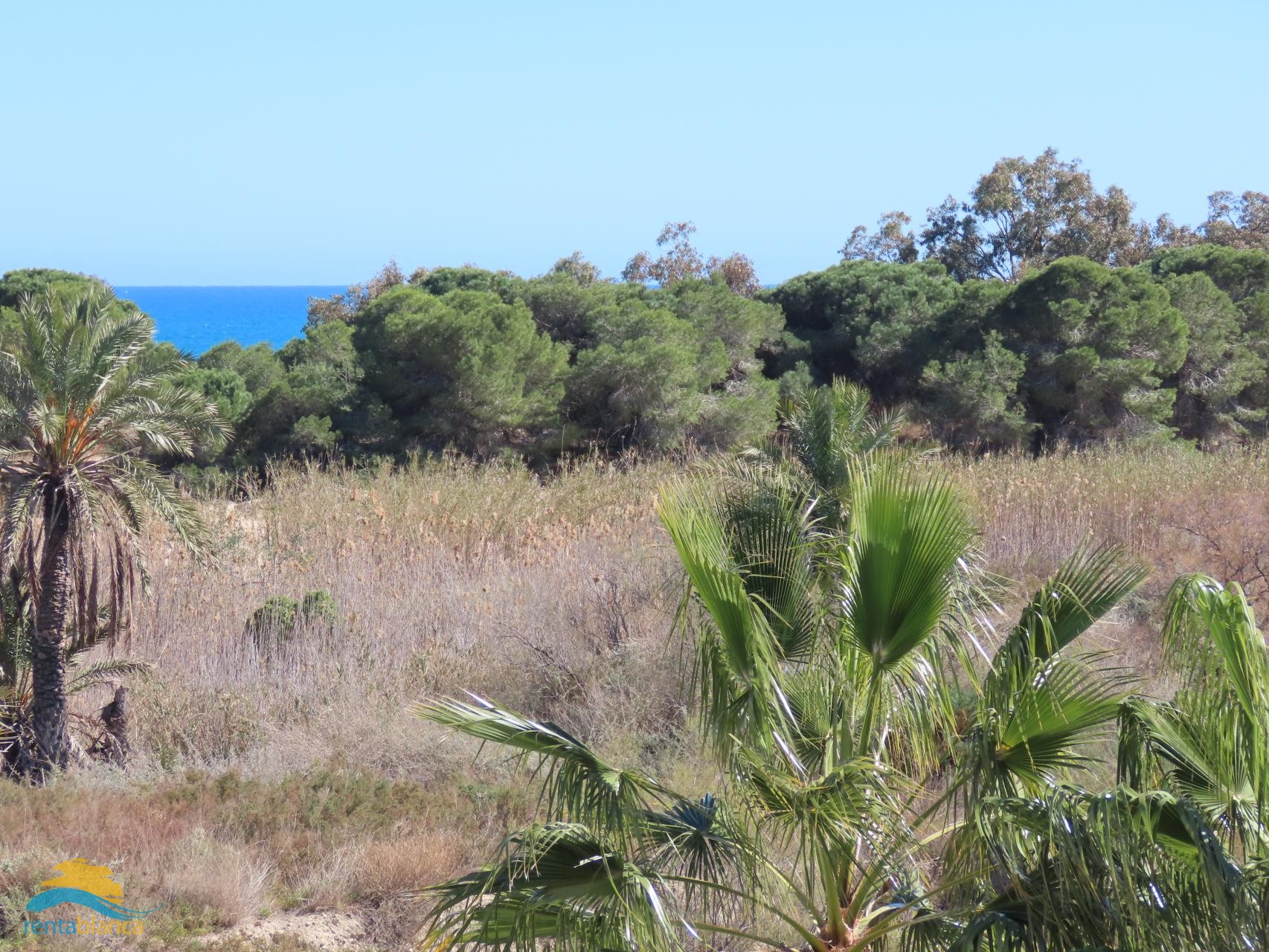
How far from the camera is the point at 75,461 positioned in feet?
22.2

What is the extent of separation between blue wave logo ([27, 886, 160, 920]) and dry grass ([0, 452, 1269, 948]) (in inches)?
3.6

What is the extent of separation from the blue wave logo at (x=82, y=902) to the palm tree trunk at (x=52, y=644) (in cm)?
202

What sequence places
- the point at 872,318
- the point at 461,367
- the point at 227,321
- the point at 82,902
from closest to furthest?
1. the point at 82,902
2. the point at 461,367
3. the point at 872,318
4. the point at 227,321

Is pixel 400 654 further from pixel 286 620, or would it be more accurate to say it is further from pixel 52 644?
pixel 52 644

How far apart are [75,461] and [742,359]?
15.1 metres

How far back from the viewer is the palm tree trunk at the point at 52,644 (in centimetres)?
681

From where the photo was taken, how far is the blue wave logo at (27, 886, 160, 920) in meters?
5.24

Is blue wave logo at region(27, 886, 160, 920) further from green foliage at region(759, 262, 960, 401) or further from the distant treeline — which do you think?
green foliage at region(759, 262, 960, 401)

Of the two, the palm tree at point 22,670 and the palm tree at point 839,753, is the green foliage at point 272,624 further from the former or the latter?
the palm tree at point 839,753

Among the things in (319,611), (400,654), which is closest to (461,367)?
(319,611)

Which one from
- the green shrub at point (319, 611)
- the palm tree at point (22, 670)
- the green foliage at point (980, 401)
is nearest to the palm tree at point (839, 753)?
the palm tree at point (22, 670)

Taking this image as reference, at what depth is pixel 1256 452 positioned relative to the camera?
15.5 m

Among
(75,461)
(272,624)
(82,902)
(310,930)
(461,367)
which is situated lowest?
(310,930)

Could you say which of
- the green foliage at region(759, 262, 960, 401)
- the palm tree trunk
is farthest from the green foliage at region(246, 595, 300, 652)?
the green foliage at region(759, 262, 960, 401)
